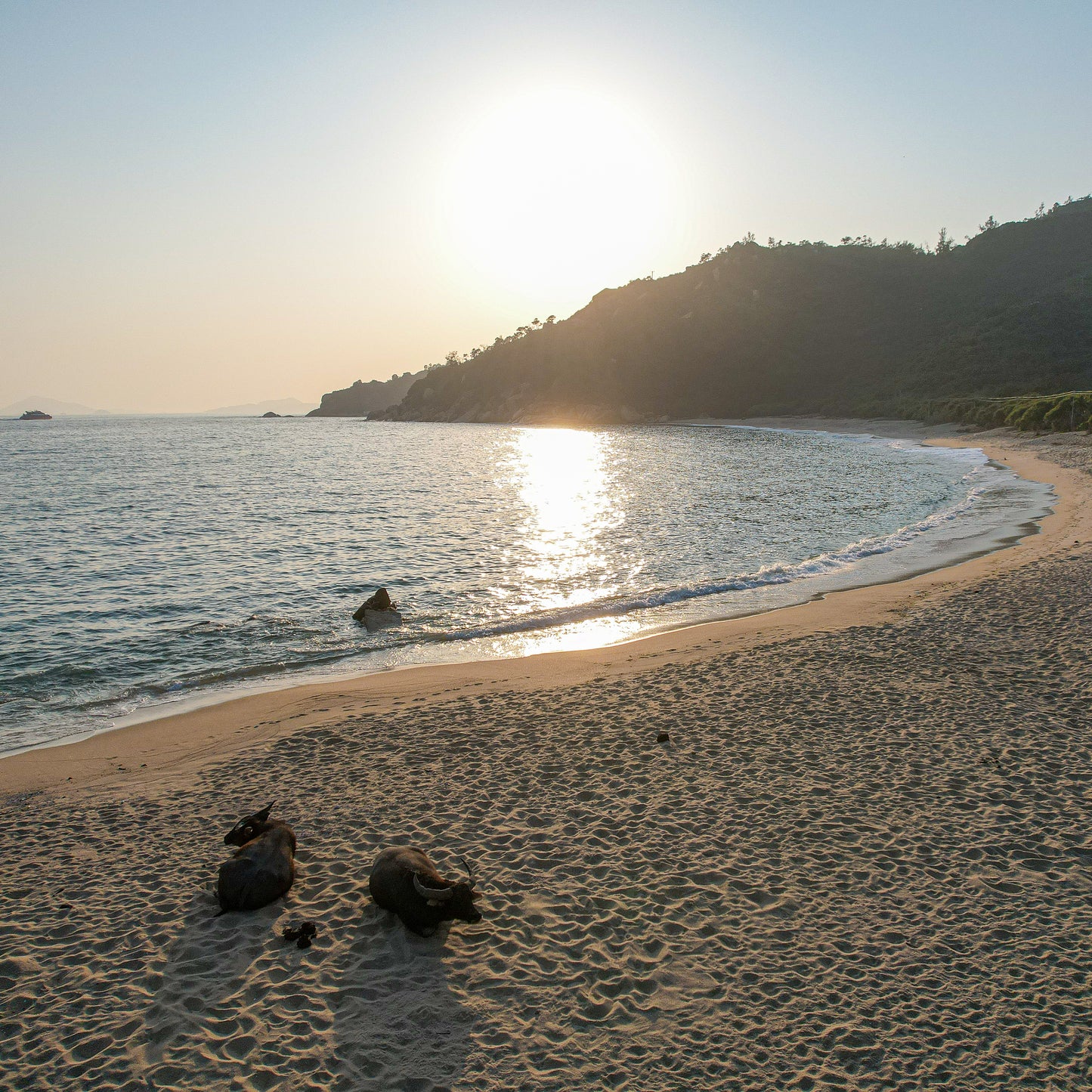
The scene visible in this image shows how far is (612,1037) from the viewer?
501cm

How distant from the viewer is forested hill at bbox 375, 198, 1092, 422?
348ft

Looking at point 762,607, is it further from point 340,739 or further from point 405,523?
point 405,523

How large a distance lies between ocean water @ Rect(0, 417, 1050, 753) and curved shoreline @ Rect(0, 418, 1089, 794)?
73 cm

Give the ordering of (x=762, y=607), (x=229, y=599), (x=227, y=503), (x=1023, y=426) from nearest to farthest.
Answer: (x=762, y=607) < (x=229, y=599) < (x=227, y=503) < (x=1023, y=426)

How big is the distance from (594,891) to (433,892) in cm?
145

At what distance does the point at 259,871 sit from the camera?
6.53 metres

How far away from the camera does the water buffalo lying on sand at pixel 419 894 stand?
6.04 meters

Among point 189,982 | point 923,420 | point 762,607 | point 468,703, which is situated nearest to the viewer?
point 189,982

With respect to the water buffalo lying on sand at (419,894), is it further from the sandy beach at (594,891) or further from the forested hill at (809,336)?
the forested hill at (809,336)

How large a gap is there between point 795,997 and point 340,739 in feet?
21.9

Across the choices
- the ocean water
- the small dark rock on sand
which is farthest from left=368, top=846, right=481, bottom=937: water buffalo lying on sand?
the ocean water

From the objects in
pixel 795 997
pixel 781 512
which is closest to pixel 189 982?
pixel 795 997

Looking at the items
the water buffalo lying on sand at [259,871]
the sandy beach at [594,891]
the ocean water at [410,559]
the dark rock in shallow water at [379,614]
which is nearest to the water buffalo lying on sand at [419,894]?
the sandy beach at [594,891]

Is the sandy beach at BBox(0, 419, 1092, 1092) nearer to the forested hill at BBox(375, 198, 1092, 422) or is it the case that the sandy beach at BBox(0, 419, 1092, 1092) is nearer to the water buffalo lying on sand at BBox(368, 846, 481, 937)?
the water buffalo lying on sand at BBox(368, 846, 481, 937)
